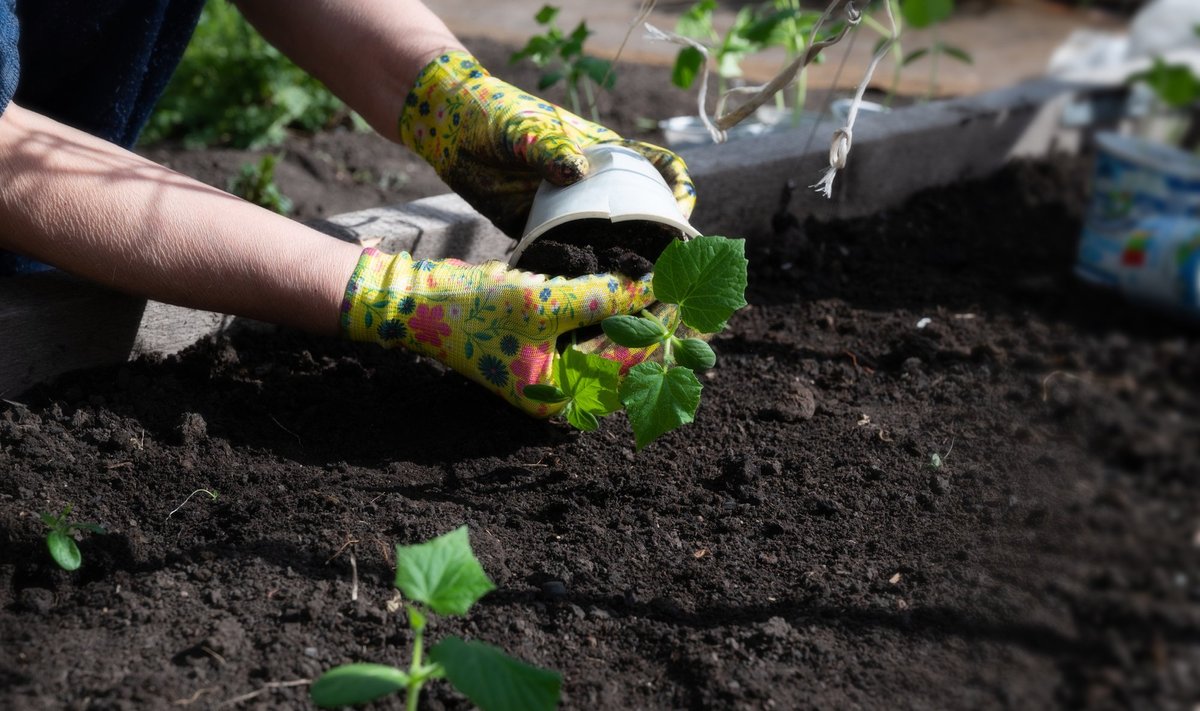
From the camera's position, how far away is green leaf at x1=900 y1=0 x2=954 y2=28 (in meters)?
2.44

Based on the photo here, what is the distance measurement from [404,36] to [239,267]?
581 millimetres

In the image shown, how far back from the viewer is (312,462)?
1.49 metres

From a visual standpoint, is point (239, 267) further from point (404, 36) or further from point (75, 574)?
point (404, 36)

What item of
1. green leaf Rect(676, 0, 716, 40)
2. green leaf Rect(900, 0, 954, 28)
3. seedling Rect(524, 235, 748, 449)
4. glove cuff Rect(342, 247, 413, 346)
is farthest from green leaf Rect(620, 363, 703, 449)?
green leaf Rect(900, 0, 954, 28)

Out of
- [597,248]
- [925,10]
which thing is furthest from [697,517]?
[925,10]

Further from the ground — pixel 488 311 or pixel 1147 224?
pixel 1147 224

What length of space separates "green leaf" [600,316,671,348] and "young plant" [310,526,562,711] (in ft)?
1.47

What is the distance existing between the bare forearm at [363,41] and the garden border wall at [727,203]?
0.69 feet

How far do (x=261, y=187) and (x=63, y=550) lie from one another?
125 centimetres

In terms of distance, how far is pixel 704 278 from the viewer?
138cm

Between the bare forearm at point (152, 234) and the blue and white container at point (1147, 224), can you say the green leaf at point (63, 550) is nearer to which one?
the bare forearm at point (152, 234)

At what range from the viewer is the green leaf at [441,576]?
97 cm

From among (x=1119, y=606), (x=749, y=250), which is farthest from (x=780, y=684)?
(x=749, y=250)

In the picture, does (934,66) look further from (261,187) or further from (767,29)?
(261,187)
